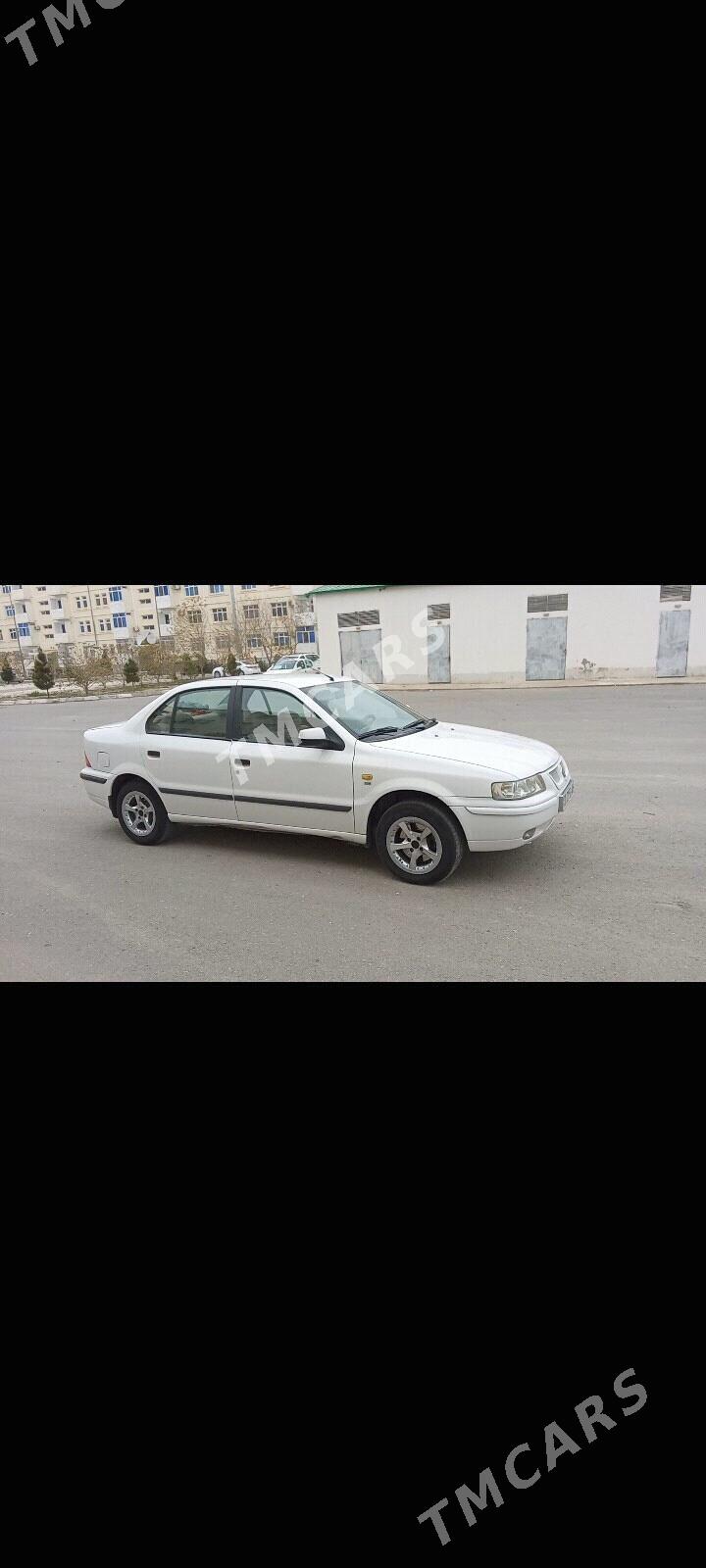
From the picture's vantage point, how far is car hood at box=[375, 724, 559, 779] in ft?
13.8

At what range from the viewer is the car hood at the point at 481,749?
13.8 ft

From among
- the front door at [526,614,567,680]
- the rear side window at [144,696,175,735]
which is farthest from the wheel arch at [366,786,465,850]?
the front door at [526,614,567,680]

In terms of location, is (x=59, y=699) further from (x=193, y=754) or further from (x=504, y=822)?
(x=504, y=822)

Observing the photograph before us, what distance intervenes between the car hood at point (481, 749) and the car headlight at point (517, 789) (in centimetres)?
4

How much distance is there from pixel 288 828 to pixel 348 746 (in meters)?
0.74

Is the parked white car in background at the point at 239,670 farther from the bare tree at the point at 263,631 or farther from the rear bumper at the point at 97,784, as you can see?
the rear bumper at the point at 97,784

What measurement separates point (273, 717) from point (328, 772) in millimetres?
633

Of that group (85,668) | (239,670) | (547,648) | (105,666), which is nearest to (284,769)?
(239,670)

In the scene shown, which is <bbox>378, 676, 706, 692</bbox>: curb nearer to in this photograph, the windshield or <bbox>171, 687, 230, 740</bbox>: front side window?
the windshield

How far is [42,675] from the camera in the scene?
708 inches

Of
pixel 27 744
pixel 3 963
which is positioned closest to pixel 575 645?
pixel 27 744

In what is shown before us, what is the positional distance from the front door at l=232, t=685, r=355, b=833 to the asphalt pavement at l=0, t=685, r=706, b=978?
0.39 metres
